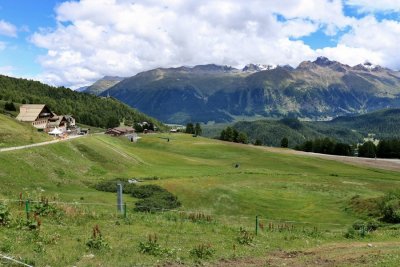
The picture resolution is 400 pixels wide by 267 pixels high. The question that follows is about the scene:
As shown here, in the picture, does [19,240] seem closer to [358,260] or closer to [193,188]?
[358,260]

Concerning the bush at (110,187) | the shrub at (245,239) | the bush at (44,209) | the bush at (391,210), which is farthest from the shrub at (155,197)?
the bush at (391,210)

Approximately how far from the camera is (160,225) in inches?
1300

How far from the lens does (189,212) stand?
146 feet

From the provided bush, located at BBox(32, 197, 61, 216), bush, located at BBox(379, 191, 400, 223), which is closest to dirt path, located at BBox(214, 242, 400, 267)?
bush, located at BBox(32, 197, 61, 216)

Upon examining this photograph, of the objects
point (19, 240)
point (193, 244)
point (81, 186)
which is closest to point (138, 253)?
point (193, 244)

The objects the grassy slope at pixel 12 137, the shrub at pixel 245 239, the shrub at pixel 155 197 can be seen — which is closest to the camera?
the shrub at pixel 245 239

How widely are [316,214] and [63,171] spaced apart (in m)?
41.5

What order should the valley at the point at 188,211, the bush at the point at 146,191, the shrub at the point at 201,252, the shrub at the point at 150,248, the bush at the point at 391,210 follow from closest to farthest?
the shrub at the point at 150,248 < the valley at the point at 188,211 < the shrub at the point at 201,252 < the bush at the point at 391,210 < the bush at the point at 146,191

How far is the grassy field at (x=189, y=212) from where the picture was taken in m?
24.2

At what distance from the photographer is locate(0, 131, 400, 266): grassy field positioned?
24.2 metres

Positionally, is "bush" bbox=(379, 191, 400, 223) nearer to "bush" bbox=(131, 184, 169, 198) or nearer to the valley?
the valley

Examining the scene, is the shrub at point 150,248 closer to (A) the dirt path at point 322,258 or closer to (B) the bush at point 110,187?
(A) the dirt path at point 322,258

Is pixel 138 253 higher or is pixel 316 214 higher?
pixel 138 253

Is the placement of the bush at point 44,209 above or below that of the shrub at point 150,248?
above
